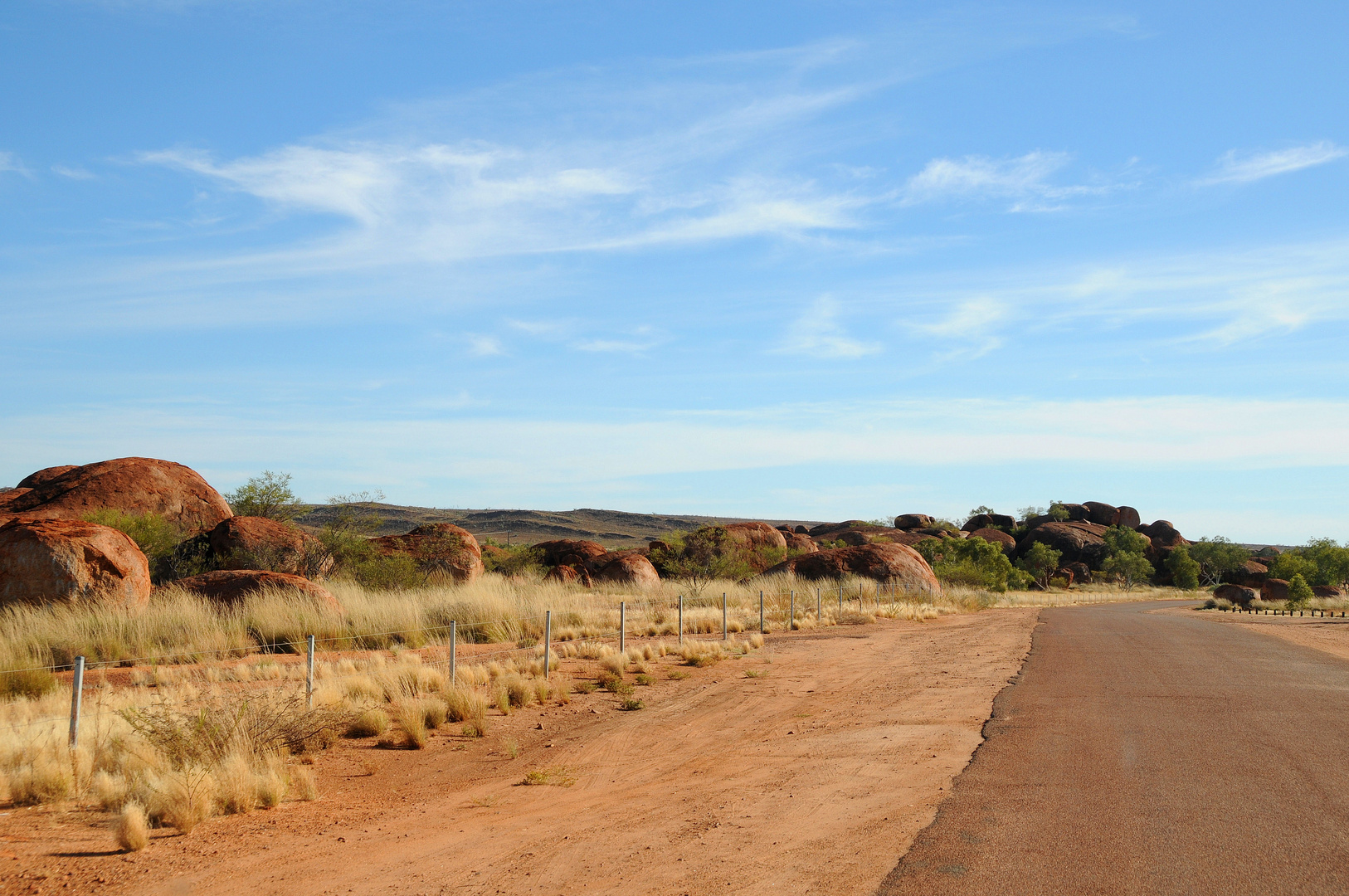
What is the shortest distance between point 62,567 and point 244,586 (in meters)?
3.47

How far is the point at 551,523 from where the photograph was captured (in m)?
145

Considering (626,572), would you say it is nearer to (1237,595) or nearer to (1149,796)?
(1149,796)

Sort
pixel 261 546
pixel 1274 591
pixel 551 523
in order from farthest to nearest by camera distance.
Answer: pixel 551 523 < pixel 1274 591 < pixel 261 546

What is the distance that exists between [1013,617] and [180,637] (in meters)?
33.1

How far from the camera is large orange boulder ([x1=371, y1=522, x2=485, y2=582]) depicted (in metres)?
34.1

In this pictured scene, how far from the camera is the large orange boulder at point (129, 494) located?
82.1 ft

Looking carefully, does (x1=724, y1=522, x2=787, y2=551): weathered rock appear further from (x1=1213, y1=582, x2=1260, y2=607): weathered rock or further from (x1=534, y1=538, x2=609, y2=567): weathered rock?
(x1=1213, y1=582, x2=1260, y2=607): weathered rock

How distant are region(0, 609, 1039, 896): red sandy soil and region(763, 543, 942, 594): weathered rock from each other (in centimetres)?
2954

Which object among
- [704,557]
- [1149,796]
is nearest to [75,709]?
[1149,796]

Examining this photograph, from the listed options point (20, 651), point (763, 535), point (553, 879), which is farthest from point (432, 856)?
point (763, 535)

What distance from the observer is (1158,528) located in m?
111

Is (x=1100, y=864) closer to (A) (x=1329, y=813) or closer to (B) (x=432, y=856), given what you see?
(A) (x=1329, y=813)

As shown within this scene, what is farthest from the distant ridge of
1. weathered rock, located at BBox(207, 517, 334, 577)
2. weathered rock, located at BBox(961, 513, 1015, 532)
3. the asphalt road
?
the asphalt road

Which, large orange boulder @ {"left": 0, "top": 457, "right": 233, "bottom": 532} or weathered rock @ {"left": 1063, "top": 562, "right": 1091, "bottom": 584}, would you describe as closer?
large orange boulder @ {"left": 0, "top": 457, "right": 233, "bottom": 532}
